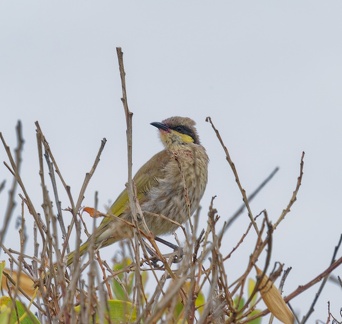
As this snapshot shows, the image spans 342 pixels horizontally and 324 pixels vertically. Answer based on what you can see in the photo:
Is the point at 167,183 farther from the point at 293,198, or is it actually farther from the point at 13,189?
the point at 13,189

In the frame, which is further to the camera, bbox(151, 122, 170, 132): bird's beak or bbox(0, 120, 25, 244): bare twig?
bbox(151, 122, 170, 132): bird's beak

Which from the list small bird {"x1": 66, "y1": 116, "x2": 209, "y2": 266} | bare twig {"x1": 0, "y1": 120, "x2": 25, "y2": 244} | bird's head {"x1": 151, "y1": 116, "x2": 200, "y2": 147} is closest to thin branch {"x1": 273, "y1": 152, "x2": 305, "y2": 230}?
bare twig {"x1": 0, "y1": 120, "x2": 25, "y2": 244}

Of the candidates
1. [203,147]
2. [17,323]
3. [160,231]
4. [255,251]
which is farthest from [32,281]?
[203,147]

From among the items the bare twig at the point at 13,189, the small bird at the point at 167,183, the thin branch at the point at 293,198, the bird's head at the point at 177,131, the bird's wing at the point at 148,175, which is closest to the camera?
the bare twig at the point at 13,189

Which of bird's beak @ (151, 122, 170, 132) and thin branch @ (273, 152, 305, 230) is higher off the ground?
bird's beak @ (151, 122, 170, 132)

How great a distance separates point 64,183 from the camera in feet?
8.66

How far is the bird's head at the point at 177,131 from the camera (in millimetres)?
6902

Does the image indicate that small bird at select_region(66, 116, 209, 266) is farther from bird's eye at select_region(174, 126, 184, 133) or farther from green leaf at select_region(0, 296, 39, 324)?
green leaf at select_region(0, 296, 39, 324)

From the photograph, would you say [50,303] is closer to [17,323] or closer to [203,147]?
[17,323]

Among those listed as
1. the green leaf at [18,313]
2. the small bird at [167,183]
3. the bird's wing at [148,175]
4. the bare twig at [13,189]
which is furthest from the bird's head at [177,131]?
the bare twig at [13,189]

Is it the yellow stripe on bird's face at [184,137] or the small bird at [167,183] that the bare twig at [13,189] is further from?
the yellow stripe on bird's face at [184,137]

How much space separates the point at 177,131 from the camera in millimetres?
6977

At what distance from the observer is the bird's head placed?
6902 millimetres

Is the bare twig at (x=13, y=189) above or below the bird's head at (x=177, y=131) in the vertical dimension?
below
